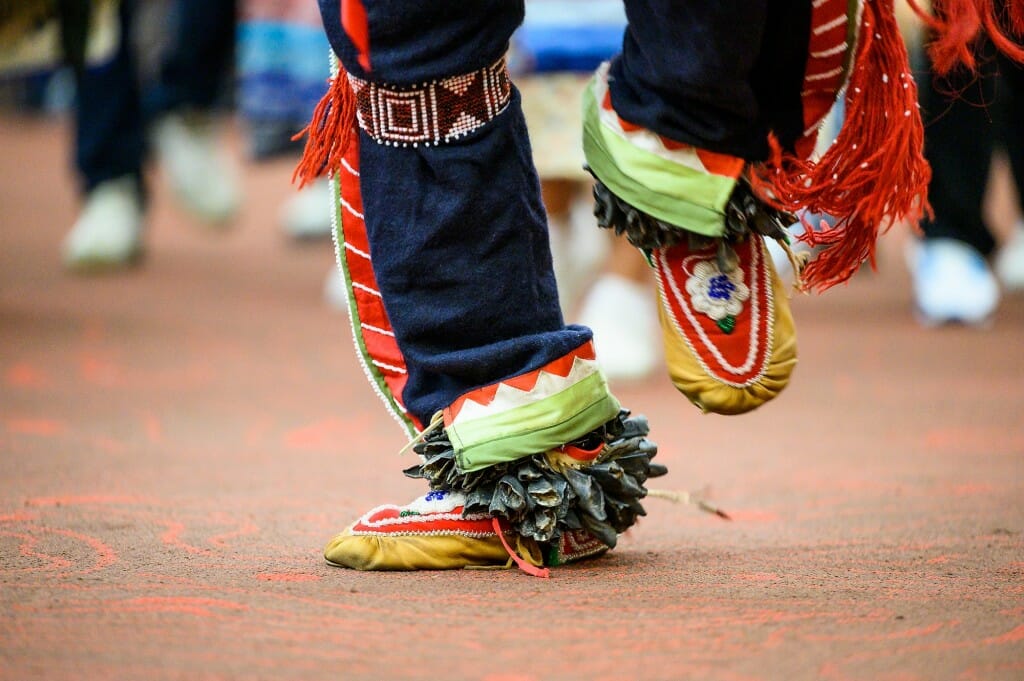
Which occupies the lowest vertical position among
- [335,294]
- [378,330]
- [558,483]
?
[335,294]

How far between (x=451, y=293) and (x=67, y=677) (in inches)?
18.5

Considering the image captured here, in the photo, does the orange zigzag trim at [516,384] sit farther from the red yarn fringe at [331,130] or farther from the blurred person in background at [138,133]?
the blurred person in background at [138,133]

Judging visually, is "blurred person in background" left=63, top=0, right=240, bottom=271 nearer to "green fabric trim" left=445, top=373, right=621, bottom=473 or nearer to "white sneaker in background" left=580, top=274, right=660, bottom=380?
"white sneaker in background" left=580, top=274, right=660, bottom=380

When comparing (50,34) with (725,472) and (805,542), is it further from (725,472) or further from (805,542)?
(805,542)

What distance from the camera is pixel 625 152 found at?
3.92 feet

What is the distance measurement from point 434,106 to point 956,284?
2262 mm

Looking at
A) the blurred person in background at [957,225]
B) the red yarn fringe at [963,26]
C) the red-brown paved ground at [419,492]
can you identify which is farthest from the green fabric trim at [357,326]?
the blurred person in background at [957,225]

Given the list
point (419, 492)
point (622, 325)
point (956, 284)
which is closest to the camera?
point (419, 492)

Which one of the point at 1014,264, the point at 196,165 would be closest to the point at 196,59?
the point at 196,165

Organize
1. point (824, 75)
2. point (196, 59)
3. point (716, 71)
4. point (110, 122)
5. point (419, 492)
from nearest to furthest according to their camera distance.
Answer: point (716, 71) → point (824, 75) → point (419, 492) → point (110, 122) → point (196, 59)

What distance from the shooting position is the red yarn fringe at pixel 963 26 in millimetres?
1155

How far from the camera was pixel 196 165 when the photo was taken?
4.11m

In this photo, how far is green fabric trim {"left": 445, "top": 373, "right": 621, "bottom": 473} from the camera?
1197 mm

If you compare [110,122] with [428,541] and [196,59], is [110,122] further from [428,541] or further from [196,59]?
[428,541]
